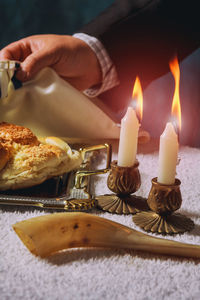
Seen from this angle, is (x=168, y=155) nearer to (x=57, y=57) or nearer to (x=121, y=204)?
(x=121, y=204)

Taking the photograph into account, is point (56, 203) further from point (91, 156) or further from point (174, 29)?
point (174, 29)

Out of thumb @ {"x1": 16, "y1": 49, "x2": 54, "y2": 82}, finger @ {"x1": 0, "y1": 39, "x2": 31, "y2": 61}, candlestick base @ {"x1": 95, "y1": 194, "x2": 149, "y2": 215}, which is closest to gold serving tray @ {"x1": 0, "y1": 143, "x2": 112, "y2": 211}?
candlestick base @ {"x1": 95, "y1": 194, "x2": 149, "y2": 215}

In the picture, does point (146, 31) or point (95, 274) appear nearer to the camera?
point (95, 274)

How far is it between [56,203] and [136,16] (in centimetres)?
72

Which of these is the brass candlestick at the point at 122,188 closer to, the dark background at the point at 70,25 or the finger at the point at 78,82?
the finger at the point at 78,82

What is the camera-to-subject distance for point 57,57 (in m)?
0.93

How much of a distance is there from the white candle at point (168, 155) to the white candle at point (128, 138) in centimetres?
7

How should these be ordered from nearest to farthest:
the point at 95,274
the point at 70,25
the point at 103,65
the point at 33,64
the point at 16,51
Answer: the point at 95,274
the point at 33,64
the point at 16,51
the point at 103,65
the point at 70,25

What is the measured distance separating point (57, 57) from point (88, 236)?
23.4 inches

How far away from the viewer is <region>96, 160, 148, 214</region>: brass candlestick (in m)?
0.56

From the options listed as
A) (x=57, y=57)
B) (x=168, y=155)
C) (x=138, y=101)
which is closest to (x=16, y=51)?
(x=57, y=57)

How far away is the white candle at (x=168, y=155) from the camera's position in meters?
0.49

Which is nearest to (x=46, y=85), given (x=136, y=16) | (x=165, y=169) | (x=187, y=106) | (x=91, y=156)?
(x=91, y=156)

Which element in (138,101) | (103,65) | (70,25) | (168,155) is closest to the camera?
(168,155)
